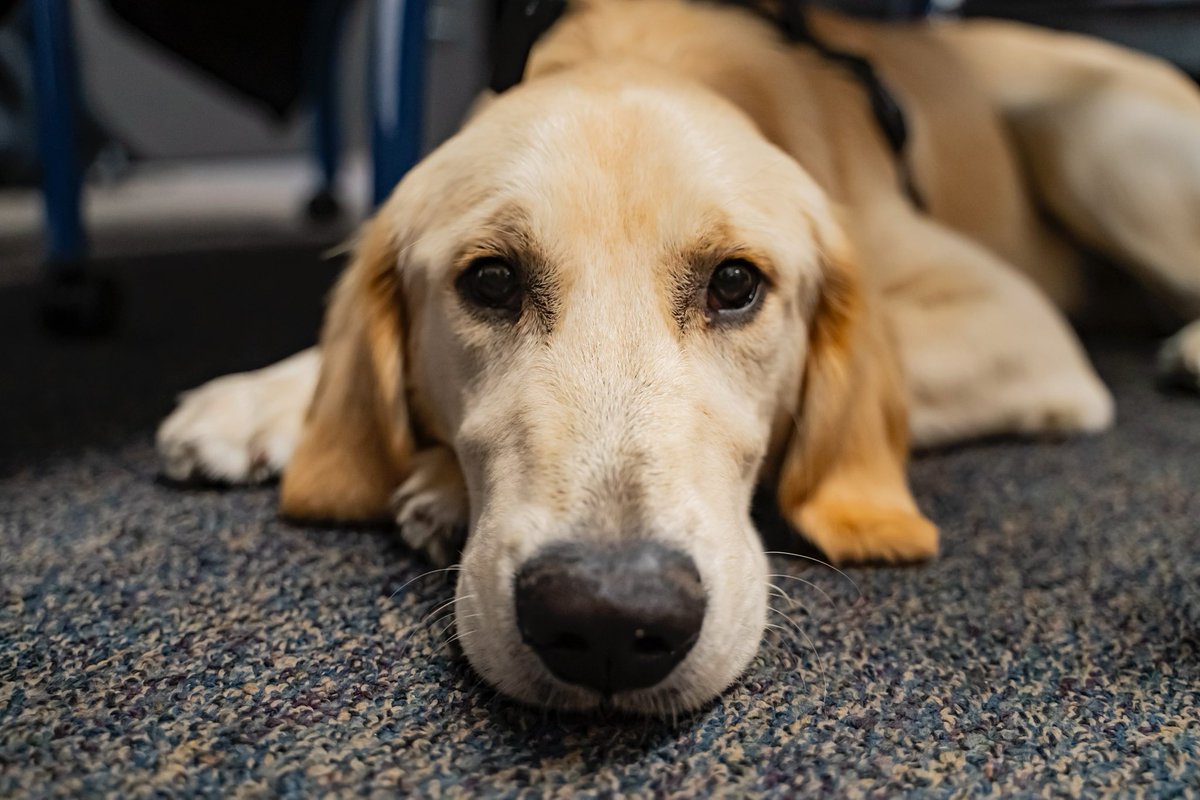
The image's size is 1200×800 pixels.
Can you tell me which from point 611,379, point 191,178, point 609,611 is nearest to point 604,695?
point 609,611

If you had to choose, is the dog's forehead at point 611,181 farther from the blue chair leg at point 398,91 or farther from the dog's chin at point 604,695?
the blue chair leg at point 398,91

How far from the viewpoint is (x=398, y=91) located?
2178 millimetres

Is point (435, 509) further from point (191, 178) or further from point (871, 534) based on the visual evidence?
point (191, 178)

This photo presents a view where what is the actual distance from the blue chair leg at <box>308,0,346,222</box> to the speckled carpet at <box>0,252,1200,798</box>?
10.2 ft

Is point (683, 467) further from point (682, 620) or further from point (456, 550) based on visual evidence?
point (456, 550)

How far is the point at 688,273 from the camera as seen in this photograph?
1.22m

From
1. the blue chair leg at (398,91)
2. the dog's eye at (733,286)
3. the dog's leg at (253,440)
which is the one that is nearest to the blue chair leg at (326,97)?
the blue chair leg at (398,91)

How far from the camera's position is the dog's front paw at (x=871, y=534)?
1.37 meters

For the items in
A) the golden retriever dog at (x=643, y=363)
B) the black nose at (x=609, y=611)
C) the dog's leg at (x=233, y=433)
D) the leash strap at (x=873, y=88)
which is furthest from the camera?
the leash strap at (x=873, y=88)

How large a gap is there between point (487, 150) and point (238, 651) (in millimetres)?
761

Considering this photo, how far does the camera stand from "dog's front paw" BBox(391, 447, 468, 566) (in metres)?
1.32

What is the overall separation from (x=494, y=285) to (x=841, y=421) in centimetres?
63

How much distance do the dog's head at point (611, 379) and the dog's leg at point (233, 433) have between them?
0.13 m

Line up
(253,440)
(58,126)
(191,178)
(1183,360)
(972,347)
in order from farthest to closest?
(191,178)
(58,126)
(1183,360)
(972,347)
(253,440)
